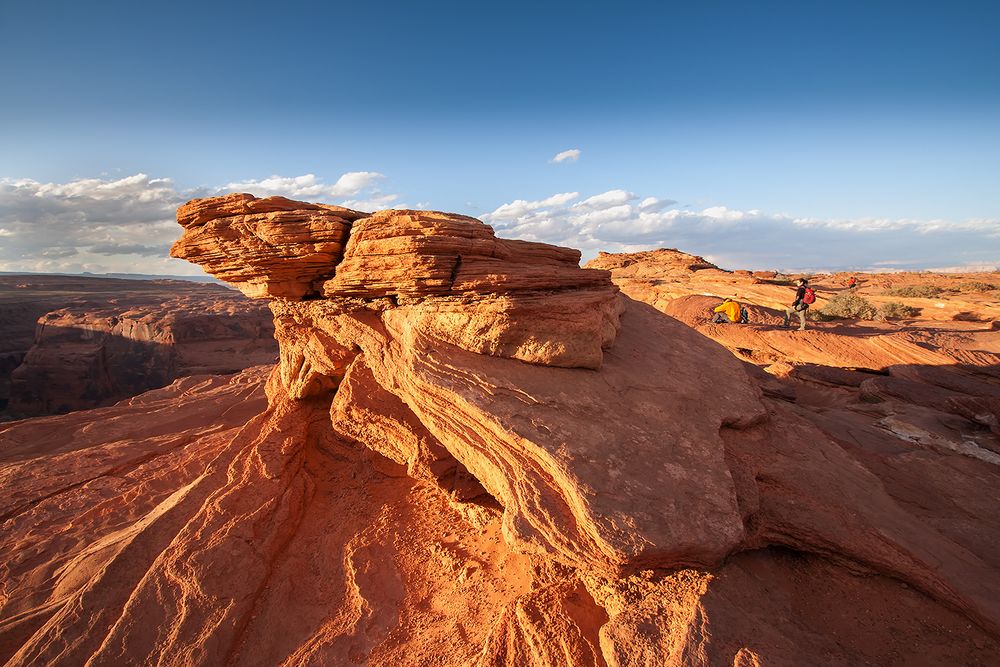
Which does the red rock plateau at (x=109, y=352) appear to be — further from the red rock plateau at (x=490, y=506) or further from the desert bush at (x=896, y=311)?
the desert bush at (x=896, y=311)

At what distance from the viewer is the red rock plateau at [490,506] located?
384 centimetres

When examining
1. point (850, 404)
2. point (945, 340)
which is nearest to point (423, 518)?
point (850, 404)

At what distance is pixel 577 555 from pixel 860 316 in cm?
2218

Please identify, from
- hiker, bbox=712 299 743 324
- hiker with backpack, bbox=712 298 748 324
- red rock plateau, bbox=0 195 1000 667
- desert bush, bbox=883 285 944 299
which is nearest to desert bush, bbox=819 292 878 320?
hiker with backpack, bbox=712 298 748 324

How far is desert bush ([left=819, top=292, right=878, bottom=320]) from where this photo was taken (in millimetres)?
19188

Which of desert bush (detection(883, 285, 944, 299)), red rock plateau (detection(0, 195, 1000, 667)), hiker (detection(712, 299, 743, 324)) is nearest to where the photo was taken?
red rock plateau (detection(0, 195, 1000, 667))

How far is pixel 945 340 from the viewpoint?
1310 cm

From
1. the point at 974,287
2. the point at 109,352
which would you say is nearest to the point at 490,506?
the point at 109,352

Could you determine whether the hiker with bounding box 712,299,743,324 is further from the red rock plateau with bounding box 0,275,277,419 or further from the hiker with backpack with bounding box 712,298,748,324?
the red rock plateau with bounding box 0,275,277,419

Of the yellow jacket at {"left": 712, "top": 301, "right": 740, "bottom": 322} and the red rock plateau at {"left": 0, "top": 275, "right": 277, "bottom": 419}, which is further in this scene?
the red rock plateau at {"left": 0, "top": 275, "right": 277, "bottom": 419}

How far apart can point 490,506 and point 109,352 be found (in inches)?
1098

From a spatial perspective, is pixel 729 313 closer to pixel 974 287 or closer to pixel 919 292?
pixel 919 292

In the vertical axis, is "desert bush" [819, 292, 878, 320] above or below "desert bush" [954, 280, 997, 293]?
below

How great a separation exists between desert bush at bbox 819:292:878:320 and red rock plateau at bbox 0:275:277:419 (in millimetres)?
30256
